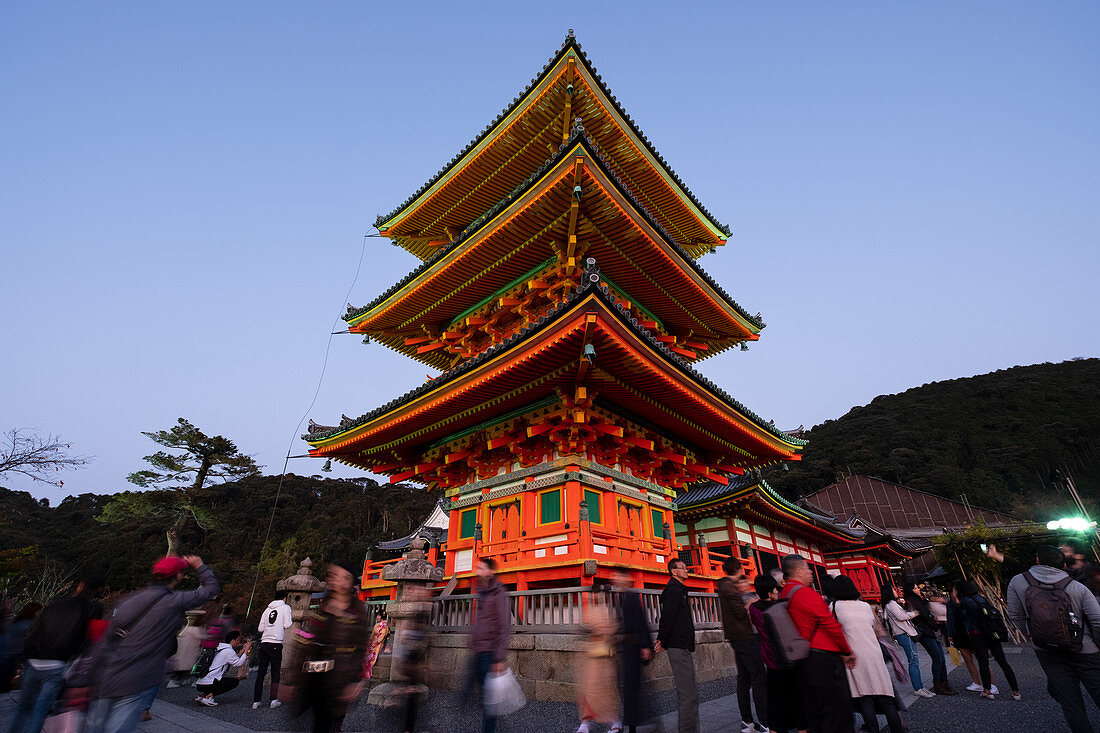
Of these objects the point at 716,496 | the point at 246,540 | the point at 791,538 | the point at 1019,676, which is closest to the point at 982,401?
the point at 791,538

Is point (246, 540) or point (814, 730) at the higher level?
point (246, 540)

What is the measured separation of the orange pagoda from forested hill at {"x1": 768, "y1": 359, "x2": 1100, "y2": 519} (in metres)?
55.7

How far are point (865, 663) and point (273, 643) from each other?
322 inches

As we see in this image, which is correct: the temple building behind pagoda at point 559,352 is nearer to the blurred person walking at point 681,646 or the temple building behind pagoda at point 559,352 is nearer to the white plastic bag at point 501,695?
the blurred person walking at point 681,646

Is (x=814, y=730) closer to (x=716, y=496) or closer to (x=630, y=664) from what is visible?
(x=630, y=664)

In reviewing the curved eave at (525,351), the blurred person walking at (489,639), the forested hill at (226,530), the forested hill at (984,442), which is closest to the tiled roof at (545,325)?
the curved eave at (525,351)

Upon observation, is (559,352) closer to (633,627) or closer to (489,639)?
(633,627)

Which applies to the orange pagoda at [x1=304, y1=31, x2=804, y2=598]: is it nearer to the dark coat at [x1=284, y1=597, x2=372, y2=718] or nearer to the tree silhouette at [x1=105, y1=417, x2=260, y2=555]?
the dark coat at [x1=284, y1=597, x2=372, y2=718]

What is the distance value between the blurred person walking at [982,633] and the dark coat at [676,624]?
15.4ft

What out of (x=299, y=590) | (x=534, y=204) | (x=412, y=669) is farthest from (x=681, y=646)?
(x=534, y=204)

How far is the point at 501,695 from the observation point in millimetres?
4508

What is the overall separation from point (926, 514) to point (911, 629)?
2195 inches

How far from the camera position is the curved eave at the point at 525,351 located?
8.79 m

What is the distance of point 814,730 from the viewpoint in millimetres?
3889
